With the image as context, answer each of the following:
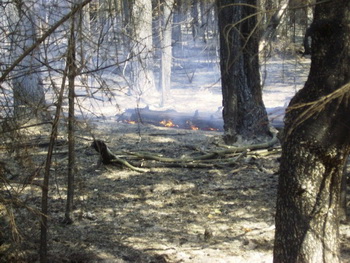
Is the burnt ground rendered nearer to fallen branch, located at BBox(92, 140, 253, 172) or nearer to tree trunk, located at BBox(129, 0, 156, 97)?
fallen branch, located at BBox(92, 140, 253, 172)

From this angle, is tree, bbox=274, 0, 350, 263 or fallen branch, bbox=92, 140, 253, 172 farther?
fallen branch, bbox=92, 140, 253, 172

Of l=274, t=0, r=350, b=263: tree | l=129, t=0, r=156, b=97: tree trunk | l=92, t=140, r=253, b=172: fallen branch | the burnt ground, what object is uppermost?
l=129, t=0, r=156, b=97: tree trunk

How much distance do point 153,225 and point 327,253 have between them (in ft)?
9.32

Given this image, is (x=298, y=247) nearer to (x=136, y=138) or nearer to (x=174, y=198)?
(x=174, y=198)

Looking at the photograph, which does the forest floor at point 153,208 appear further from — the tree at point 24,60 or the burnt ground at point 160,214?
the tree at point 24,60

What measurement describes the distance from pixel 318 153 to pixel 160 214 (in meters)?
3.37

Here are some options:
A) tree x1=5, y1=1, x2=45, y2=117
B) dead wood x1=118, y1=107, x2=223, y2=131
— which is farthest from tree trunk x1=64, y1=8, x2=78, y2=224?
dead wood x1=118, y1=107, x2=223, y2=131

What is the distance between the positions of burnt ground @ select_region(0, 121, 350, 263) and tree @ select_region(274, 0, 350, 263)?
150 centimetres

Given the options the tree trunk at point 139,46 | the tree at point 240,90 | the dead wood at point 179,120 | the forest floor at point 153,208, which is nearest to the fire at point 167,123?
the dead wood at point 179,120

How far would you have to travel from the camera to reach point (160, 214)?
6.89 metres

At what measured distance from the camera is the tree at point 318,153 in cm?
389

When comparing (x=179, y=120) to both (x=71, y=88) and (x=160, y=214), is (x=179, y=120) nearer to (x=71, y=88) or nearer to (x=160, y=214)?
(x=160, y=214)

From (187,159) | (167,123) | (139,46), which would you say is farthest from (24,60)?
(167,123)

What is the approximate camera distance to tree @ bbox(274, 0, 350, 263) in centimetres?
389
